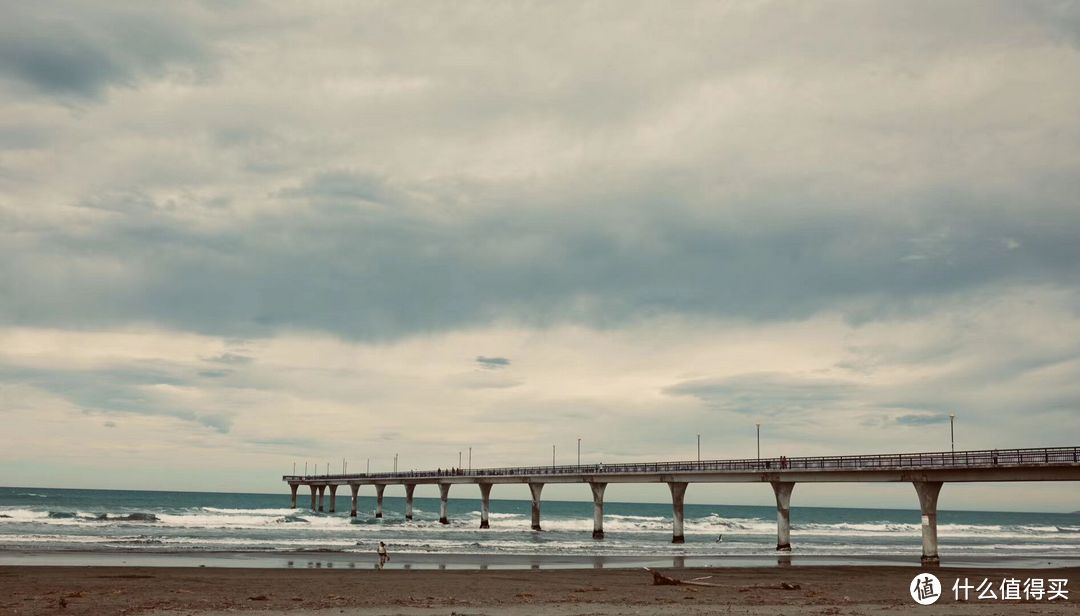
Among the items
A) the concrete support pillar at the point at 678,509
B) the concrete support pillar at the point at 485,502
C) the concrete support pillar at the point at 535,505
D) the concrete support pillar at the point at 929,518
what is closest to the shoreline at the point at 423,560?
the concrete support pillar at the point at 929,518

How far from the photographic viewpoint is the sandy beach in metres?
20.3

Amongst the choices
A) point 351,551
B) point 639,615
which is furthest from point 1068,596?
point 351,551

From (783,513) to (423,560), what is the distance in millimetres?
28057

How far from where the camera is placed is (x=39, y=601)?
21.2 meters

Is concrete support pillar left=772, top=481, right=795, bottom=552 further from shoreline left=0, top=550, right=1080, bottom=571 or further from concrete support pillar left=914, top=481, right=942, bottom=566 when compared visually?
concrete support pillar left=914, top=481, right=942, bottom=566

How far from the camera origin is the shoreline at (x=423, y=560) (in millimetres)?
35375

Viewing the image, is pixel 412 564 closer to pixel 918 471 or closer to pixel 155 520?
pixel 918 471

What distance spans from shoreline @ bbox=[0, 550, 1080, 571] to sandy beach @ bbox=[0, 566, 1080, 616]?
3034 mm

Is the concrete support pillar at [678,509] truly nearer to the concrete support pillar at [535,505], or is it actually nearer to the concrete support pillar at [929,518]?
the concrete support pillar at [535,505]

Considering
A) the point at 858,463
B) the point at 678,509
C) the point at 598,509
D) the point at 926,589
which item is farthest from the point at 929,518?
the point at 598,509

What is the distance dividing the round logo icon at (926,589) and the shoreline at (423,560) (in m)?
8.36

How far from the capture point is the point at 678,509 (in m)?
67.4

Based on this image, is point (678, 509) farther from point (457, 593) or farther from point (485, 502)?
point (457, 593)

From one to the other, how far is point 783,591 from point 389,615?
1328 centimetres
